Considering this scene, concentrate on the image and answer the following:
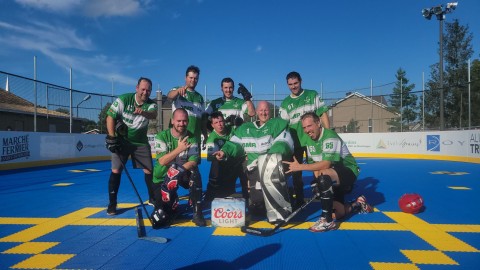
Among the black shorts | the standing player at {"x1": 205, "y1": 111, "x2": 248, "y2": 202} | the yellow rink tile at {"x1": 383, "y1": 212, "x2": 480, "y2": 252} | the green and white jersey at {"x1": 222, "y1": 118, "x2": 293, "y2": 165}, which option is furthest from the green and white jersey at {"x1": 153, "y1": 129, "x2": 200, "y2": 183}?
the yellow rink tile at {"x1": 383, "y1": 212, "x2": 480, "y2": 252}

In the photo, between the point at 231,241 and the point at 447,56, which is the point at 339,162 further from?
the point at 447,56

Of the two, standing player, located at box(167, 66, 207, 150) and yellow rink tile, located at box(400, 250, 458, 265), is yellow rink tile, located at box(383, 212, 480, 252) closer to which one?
yellow rink tile, located at box(400, 250, 458, 265)

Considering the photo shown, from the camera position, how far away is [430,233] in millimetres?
3322

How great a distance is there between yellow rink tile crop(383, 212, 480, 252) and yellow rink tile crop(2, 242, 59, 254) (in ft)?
12.3

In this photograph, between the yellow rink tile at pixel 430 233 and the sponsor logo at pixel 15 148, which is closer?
the yellow rink tile at pixel 430 233

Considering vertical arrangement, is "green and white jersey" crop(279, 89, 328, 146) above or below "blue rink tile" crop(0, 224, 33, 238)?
above

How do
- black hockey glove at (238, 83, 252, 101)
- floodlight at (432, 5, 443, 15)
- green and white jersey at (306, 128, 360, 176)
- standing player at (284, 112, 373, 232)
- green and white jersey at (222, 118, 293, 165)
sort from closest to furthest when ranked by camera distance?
standing player at (284, 112, 373, 232), green and white jersey at (306, 128, 360, 176), green and white jersey at (222, 118, 293, 165), black hockey glove at (238, 83, 252, 101), floodlight at (432, 5, 443, 15)

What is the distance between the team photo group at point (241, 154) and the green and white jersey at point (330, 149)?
11 mm

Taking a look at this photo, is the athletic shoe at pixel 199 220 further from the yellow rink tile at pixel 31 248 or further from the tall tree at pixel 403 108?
the tall tree at pixel 403 108

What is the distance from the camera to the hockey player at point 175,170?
3.61m

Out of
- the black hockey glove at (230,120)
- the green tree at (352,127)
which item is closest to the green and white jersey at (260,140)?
the black hockey glove at (230,120)

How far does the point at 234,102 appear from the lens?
5438 mm

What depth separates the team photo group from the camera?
3.61 meters

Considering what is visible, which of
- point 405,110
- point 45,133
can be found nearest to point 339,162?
point 45,133
